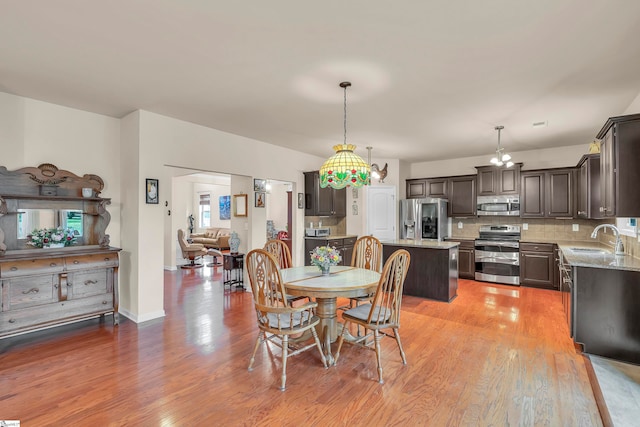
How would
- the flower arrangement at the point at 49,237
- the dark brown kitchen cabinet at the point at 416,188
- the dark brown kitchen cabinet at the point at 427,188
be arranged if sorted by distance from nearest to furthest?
the flower arrangement at the point at 49,237, the dark brown kitchen cabinet at the point at 427,188, the dark brown kitchen cabinet at the point at 416,188

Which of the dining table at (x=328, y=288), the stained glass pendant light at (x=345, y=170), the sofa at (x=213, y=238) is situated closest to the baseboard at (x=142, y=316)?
the dining table at (x=328, y=288)

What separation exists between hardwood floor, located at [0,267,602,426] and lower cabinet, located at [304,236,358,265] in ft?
7.61

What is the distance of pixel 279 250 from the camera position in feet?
12.5

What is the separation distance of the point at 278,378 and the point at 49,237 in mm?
3079

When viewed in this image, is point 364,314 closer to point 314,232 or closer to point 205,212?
point 314,232

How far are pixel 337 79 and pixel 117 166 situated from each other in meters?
3.12

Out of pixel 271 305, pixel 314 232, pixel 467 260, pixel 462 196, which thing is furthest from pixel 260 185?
pixel 467 260

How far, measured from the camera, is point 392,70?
2.82 m

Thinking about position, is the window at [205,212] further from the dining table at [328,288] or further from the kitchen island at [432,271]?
the dining table at [328,288]

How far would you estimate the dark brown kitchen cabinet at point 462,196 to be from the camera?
6.60 m

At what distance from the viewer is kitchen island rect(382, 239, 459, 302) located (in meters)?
4.77

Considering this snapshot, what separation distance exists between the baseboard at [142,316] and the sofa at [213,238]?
5.40 meters

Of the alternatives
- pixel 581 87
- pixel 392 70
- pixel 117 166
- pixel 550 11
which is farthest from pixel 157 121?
pixel 581 87

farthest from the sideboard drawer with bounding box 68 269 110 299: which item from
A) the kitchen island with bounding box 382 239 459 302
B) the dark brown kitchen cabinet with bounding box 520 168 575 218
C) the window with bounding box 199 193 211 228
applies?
the window with bounding box 199 193 211 228
